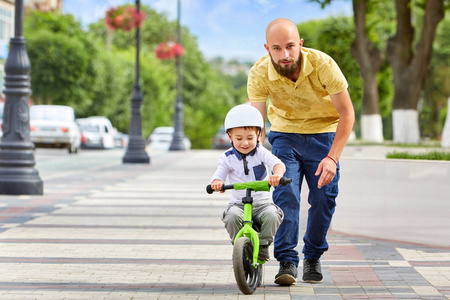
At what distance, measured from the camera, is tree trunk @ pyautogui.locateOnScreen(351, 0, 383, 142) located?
79.8ft

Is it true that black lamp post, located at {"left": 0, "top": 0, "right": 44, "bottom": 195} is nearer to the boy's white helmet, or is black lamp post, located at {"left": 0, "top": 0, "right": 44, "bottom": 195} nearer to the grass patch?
the grass patch

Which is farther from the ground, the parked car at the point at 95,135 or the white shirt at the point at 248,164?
the parked car at the point at 95,135

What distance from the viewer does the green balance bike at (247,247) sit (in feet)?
18.2

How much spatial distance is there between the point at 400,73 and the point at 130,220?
13.1 meters

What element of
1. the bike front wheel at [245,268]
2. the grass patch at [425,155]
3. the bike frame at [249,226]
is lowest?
the bike front wheel at [245,268]

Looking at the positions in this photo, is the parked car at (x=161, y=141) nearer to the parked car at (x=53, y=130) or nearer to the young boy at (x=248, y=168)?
the parked car at (x=53, y=130)

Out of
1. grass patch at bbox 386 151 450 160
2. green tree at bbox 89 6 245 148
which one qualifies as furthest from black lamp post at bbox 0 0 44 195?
green tree at bbox 89 6 245 148

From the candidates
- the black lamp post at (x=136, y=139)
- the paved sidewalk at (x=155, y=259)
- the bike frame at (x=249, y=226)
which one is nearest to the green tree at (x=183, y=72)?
the black lamp post at (x=136, y=139)

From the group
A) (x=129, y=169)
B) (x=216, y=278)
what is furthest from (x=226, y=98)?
(x=216, y=278)

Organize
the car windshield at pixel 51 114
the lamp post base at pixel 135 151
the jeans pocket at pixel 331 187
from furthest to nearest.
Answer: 1. the car windshield at pixel 51 114
2. the lamp post base at pixel 135 151
3. the jeans pocket at pixel 331 187

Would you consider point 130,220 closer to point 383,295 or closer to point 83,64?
point 383,295

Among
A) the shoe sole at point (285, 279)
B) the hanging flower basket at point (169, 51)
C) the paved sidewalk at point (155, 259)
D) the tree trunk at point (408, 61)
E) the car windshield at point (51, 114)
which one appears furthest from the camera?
the hanging flower basket at point (169, 51)

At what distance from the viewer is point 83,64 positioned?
5756 centimetres

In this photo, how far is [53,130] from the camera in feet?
115
